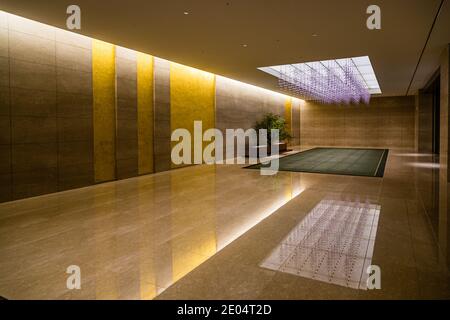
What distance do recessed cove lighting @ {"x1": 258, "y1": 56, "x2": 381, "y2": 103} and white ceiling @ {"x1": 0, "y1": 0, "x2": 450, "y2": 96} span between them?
2672 mm

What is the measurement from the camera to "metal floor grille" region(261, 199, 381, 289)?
346 cm

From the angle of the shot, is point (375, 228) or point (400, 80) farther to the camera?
point (400, 80)

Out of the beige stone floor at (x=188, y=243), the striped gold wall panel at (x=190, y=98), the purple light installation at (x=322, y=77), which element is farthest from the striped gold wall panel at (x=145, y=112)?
the purple light installation at (x=322, y=77)

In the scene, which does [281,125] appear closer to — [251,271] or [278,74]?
[278,74]

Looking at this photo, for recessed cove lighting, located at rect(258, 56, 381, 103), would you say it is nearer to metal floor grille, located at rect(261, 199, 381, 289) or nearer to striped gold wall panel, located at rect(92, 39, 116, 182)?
striped gold wall panel, located at rect(92, 39, 116, 182)

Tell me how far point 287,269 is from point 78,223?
3.49 metres

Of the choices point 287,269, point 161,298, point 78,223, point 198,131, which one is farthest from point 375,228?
point 198,131

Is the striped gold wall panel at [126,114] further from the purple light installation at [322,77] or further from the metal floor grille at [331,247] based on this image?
the purple light installation at [322,77]

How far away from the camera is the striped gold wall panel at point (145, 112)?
10.6 m

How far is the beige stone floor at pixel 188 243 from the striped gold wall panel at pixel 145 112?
2634mm

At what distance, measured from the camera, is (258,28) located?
7.75 metres

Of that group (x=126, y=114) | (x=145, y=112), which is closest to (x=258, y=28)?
(x=126, y=114)

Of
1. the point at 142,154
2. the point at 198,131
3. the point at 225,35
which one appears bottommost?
the point at 142,154

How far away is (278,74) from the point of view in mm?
15070
